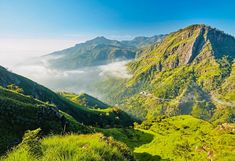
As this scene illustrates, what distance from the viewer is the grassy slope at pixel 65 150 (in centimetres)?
1002

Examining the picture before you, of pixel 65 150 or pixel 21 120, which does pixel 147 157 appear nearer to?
pixel 21 120

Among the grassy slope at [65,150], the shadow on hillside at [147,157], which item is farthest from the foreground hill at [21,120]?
the shadow on hillside at [147,157]

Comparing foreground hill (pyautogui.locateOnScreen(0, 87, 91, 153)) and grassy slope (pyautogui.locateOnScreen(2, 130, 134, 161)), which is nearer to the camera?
grassy slope (pyautogui.locateOnScreen(2, 130, 134, 161))

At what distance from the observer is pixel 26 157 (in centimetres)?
970

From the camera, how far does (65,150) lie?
35.1 ft

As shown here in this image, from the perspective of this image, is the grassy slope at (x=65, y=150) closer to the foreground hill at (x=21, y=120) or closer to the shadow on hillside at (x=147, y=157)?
the foreground hill at (x=21, y=120)

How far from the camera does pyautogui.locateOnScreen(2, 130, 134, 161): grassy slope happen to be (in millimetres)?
10016

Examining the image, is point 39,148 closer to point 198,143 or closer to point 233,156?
point 233,156

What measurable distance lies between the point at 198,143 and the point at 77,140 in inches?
5066

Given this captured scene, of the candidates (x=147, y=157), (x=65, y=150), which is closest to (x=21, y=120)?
(x=65, y=150)

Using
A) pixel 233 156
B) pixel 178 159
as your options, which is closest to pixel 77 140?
pixel 233 156

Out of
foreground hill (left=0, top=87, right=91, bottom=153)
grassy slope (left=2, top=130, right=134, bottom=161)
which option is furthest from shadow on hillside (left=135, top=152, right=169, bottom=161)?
grassy slope (left=2, top=130, right=134, bottom=161)

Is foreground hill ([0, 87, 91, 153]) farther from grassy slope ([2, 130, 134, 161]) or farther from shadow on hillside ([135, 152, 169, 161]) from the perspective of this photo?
shadow on hillside ([135, 152, 169, 161])

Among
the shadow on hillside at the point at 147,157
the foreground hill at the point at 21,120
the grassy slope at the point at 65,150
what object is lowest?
the shadow on hillside at the point at 147,157
